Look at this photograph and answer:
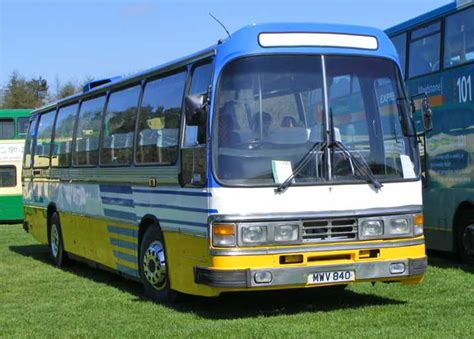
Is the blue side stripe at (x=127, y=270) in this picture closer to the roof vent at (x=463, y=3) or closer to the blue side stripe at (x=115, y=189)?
the blue side stripe at (x=115, y=189)

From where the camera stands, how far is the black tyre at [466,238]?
1277cm

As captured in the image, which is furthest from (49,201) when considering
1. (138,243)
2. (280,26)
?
(280,26)

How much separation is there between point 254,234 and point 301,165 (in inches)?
34.6

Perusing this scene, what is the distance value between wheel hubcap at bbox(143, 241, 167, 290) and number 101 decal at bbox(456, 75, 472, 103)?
5654 mm

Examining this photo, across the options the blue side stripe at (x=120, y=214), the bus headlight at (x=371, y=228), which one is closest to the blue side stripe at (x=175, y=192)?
the blue side stripe at (x=120, y=214)

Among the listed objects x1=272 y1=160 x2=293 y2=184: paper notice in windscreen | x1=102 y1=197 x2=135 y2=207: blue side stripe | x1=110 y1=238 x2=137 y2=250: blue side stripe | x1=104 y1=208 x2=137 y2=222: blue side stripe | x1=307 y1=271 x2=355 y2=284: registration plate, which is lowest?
x1=307 y1=271 x2=355 y2=284: registration plate

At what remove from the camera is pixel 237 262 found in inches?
317

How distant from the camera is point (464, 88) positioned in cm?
1260

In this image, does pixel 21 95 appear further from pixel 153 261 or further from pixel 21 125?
pixel 153 261

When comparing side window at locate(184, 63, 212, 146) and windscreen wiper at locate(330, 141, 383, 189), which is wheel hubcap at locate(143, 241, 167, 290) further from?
windscreen wiper at locate(330, 141, 383, 189)

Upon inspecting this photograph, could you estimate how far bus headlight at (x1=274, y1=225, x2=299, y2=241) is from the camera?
26.9 feet

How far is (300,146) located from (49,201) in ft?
26.9

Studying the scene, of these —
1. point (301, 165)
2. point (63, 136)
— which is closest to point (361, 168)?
point (301, 165)

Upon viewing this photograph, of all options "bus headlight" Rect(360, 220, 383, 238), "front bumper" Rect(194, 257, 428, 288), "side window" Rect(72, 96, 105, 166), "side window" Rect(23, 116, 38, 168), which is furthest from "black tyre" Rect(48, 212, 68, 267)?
"bus headlight" Rect(360, 220, 383, 238)
